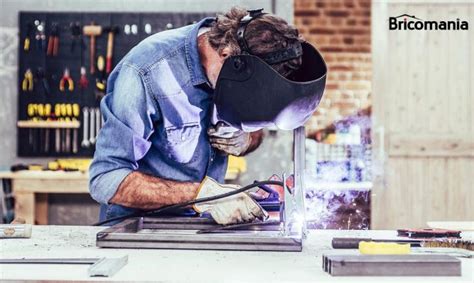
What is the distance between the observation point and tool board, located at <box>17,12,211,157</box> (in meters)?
5.81

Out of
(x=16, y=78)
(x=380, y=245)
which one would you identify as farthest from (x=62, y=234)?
(x=16, y=78)

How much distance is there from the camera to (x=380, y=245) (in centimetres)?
156

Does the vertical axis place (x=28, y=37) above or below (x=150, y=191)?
above

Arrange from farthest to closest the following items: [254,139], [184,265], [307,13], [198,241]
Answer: [307,13]
[254,139]
[198,241]
[184,265]

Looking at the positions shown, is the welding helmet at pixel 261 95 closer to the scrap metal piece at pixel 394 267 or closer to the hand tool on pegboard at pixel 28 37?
the scrap metal piece at pixel 394 267

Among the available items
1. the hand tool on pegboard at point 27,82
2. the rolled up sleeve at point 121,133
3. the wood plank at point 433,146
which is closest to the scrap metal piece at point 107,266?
the rolled up sleeve at point 121,133

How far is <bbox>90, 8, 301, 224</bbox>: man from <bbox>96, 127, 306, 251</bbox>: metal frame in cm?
8

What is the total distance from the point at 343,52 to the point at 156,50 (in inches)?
191

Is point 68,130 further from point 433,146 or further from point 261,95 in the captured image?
point 261,95

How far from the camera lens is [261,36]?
6.78ft

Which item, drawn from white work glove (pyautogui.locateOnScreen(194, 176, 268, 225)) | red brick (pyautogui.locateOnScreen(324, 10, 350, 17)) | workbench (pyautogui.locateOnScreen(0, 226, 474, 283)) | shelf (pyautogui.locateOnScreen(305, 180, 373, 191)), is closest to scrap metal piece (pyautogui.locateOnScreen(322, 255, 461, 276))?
workbench (pyautogui.locateOnScreen(0, 226, 474, 283))

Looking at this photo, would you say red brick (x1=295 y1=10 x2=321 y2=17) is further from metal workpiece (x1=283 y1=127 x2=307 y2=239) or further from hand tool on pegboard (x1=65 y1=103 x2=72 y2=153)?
metal workpiece (x1=283 y1=127 x2=307 y2=239)

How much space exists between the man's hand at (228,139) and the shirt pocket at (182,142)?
0.06 m

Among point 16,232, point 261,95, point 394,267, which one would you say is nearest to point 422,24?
point 261,95
